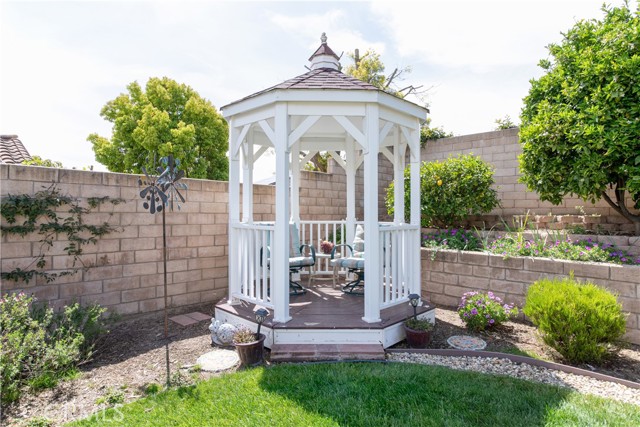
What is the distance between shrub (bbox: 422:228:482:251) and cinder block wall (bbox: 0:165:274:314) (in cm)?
287

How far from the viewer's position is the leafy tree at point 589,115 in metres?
3.92

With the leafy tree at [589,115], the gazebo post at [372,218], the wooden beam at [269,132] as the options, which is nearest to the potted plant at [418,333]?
the gazebo post at [372,218]

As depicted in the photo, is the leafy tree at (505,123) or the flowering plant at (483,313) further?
the leafy tree at (505,123)

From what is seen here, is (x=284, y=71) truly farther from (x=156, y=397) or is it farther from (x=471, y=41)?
(x=156, y=397)

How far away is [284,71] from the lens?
10203 mm

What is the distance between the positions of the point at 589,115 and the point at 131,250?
5.83m

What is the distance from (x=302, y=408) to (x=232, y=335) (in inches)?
55.8

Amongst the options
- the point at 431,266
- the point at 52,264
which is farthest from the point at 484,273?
the point at 52,264

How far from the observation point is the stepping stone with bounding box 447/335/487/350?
3.49m

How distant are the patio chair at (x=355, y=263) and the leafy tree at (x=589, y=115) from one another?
2.54m

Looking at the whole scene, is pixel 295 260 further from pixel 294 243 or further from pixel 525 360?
pixel 525 360

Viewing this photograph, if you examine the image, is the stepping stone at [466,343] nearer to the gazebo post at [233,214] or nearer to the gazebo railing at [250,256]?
the gazebo railing at [250,256]

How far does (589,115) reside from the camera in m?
4.14

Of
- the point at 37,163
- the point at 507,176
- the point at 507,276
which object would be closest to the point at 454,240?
the point at 507,276
